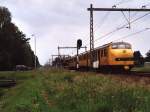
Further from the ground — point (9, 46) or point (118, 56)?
point (9, 46)

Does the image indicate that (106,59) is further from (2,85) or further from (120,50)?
(2,85)

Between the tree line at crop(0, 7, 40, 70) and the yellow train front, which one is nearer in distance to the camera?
the yellow train front

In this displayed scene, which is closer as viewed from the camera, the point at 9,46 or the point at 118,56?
the point at 118,56

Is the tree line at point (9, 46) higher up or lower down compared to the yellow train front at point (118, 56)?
higher up

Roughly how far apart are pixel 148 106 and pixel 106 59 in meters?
34.6

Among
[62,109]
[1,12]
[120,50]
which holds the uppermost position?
[1,12]

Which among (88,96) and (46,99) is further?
(46,99)

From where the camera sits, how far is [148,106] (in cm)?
1401

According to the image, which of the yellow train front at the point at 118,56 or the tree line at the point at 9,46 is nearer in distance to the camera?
the yellow train front at the point at 118,56

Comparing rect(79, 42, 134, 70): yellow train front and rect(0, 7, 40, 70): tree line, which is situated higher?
rect(0, 7, 40, 70): tree line

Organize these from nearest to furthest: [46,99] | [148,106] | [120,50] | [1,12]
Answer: [148,106] < [46,99] < [120,50] < [1,12]

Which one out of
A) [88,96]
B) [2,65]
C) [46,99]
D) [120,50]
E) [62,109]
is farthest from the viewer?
[2,65]

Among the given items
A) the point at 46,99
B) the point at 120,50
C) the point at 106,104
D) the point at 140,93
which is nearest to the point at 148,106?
the point at 106,104

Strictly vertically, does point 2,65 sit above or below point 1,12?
below
